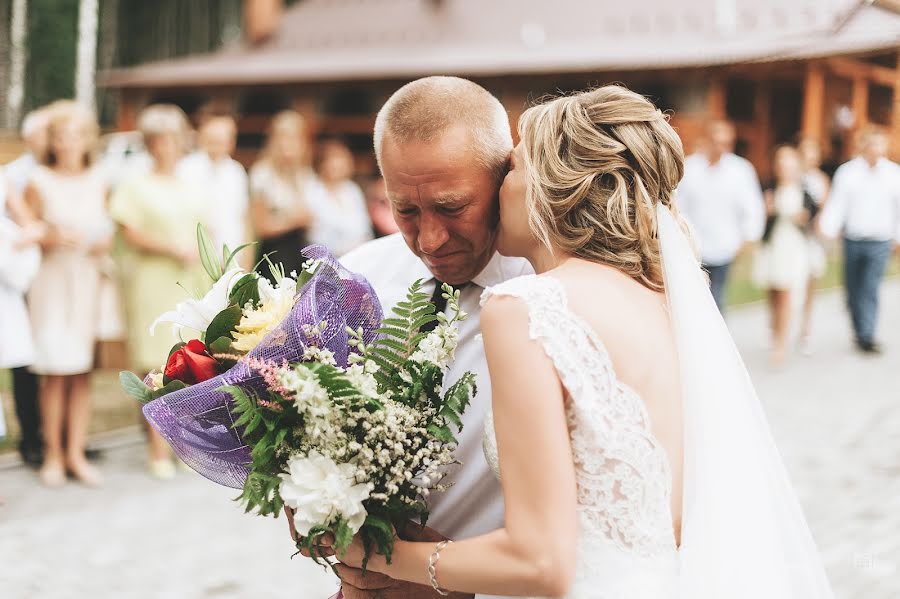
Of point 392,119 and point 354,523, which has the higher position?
point 392,119

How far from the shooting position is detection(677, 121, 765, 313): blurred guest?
959 cm

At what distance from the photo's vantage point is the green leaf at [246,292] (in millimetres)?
2119

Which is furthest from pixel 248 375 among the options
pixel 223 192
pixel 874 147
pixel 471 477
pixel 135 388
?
pixel 874 147

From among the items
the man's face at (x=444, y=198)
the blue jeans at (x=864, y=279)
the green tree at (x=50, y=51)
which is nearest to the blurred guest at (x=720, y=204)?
the blue jeans at (x=864, y=279)

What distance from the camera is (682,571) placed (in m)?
2.02

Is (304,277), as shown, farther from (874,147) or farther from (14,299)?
(874,147)

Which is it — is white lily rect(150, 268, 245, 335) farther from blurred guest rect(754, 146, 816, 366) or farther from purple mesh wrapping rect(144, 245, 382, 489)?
blurred guest rect(754, 146, 816, 366)

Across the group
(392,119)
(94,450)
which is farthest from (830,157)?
(392,119)

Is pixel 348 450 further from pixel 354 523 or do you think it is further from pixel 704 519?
pixel 704 519

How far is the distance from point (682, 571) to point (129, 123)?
29937 mm

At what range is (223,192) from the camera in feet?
23.6

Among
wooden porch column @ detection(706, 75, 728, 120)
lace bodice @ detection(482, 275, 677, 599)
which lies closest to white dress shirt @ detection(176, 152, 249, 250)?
lace bodice @ detection(482, 275, 677, 599)

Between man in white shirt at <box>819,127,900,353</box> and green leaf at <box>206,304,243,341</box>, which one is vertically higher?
green leaf at <box>206,304,243,341</box>

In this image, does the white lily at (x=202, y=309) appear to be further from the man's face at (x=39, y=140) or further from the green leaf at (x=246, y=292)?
the man's face at (x=39, y=140)
